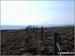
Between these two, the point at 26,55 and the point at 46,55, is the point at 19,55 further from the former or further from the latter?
the point at 46,55

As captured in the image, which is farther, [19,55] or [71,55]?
[19,55]

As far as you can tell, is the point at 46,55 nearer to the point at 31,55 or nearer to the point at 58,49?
the point at 31,55

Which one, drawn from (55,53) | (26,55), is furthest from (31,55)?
(55,53)

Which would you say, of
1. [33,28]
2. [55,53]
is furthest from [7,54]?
[33,28]

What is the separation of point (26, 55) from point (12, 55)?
2.39 feet

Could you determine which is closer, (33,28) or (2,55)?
(2,55)

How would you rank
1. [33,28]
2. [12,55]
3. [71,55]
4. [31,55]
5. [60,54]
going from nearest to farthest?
1. [60,54]
2. [71,55]
3. [31,55]
4. [12,55]
5. [33,28]

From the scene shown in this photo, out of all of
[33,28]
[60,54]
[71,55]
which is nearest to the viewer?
→ [60,54]

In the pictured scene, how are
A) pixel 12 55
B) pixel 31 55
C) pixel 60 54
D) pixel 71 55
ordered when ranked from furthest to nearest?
pixel 12 55, pixel 31 55, pixel 71 55, pixel 60 54

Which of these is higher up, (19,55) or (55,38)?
(55,38)

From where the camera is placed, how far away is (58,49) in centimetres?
248

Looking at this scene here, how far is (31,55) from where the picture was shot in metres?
4.67

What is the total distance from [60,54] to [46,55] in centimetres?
244

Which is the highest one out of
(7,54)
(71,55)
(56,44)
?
(56,44)
